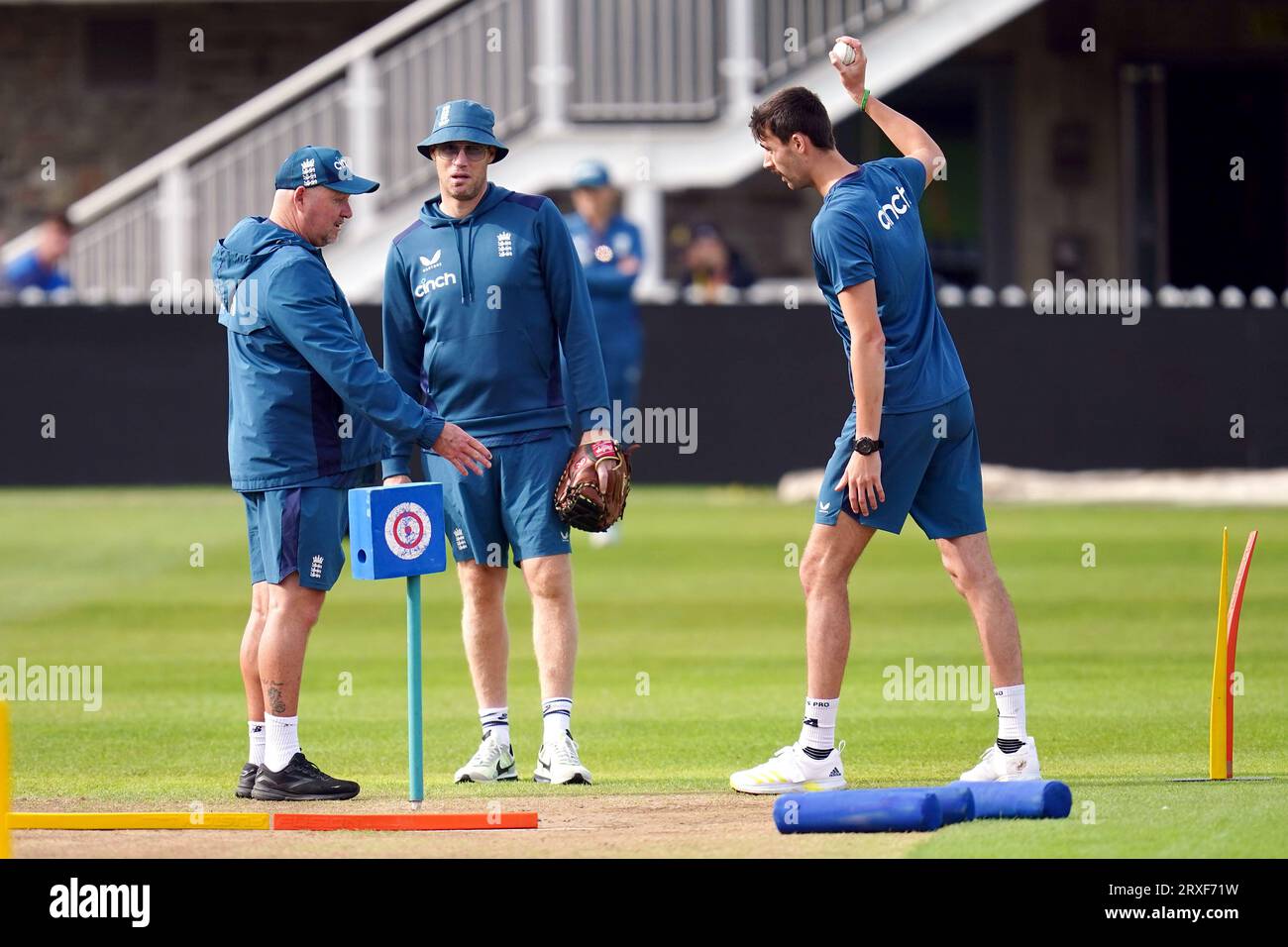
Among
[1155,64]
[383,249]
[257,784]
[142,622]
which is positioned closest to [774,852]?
[257,784]

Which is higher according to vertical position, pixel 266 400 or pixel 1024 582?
pixel 266 400

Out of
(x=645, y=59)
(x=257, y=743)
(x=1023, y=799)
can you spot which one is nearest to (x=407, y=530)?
(x=257, y=743)

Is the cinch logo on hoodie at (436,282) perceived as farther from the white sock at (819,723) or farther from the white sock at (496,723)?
the white sock at (819,723)

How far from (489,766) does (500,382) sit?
1368 mm

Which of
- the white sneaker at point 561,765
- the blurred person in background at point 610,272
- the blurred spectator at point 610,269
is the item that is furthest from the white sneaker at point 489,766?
the blurred spectator at point 610,269

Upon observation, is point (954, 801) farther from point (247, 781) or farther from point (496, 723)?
point (247, 781)

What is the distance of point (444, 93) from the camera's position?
2070 centimetres

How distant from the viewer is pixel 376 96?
67.1ft

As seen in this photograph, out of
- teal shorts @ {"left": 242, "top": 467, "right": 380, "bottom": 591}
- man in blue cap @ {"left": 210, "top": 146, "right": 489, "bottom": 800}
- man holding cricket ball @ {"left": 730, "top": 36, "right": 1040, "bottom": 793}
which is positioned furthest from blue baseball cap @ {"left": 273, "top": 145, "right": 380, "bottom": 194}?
man holding cricket ball @ {"left": 730, "top": 36, "right": 1040, "bottom": 793}

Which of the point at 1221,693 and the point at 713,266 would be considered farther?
the point at 713,266

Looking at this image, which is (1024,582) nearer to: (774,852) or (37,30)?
(774,852)

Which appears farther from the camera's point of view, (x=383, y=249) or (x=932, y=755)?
(x=383, y=249)
